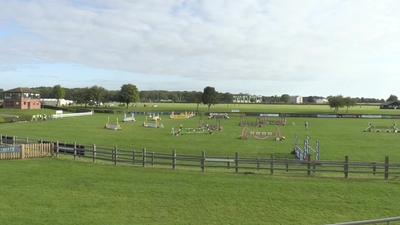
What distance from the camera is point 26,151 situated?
21.4 m

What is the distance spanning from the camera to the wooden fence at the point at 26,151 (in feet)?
68.4

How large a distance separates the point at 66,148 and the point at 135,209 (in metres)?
11.6

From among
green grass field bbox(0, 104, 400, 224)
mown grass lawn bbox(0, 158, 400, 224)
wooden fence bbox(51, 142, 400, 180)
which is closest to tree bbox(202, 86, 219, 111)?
wooden fence bbox(51, 142, 400, 180)

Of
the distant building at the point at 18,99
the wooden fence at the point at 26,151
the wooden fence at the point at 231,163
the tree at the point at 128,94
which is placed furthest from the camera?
the tree at the point at 128,94

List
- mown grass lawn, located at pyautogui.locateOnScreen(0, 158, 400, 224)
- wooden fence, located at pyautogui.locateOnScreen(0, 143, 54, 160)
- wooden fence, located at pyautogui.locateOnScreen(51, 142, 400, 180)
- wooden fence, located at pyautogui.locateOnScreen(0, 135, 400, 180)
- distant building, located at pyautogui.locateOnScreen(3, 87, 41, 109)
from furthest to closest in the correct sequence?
distant building, located at pyautogui.locateOnScreen(3, 87, 41, 109)
wooden fence, located at pyautogui.locateOnScreen(0, 143, 54, 160)
wooden fence, located at pyautogui.locateOnScreen(0, 135, 400, 180)
wooden fence, located at pyautogui.locateOnScreen(51, 142, 400, 180)
mown grass lawn, located at pyautogui.locateOnScreen(0, 158, 400, 224)

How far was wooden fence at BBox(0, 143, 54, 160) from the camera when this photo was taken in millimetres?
20844

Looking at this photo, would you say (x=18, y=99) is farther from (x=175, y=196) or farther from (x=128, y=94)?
(x=175, y=196)

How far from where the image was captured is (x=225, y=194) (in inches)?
541

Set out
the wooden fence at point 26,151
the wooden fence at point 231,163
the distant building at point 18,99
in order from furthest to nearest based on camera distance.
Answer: the distant building at point 18,99, the wooden fence at point 26,151, the wooden fence at point 231,163

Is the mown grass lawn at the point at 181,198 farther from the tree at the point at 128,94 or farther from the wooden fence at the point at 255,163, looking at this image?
the tree at the point at 128,94

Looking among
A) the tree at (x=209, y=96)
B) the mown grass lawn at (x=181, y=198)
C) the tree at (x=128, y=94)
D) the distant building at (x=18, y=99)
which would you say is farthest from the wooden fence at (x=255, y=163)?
the tree at (x=209, y=96)

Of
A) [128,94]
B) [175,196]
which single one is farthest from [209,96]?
[175,196]

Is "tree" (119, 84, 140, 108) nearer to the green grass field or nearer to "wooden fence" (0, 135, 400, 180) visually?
"wooden fence" (0, 135, 400, 180)

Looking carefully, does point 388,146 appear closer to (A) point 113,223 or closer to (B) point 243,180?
(B) point 243,180
